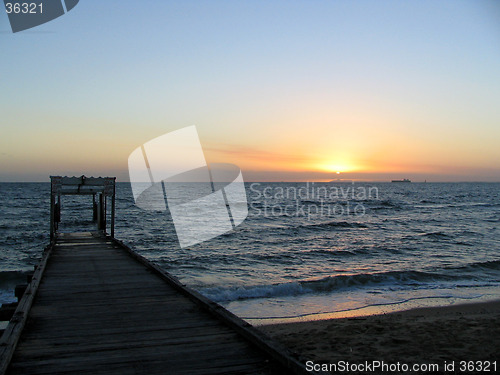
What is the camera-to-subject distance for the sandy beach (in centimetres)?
760

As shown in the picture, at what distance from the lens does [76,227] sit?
33969mm

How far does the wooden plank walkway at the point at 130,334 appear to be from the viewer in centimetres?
396

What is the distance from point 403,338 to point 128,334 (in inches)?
249

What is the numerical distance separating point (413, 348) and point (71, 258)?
8659mm

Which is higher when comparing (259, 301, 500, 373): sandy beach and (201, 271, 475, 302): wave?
(259, 301, 500, 373): sandy beach

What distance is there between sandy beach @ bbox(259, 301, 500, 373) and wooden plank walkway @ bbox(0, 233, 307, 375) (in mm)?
2040

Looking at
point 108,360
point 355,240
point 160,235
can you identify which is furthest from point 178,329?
point 160,235

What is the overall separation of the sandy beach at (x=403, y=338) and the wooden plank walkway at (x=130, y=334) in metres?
2.04

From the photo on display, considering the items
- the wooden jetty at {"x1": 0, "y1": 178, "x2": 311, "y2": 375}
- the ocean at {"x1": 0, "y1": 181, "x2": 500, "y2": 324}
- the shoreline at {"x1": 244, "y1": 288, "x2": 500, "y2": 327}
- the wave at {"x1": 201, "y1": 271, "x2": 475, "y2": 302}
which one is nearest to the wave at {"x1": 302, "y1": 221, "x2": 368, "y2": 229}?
the ocean at {"x1": 0, "y1": 181, "x2": 500, "y2": 324}

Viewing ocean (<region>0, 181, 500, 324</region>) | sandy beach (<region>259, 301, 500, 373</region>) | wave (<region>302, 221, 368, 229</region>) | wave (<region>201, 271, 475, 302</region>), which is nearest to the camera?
sandy beach (<region>259, 301, 500, 373</region>)

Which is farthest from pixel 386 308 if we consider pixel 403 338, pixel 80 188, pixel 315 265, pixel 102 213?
pixel 80 188

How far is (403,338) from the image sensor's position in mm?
8680

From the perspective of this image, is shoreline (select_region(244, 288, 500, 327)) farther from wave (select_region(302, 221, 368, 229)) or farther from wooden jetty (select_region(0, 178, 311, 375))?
wave (select_region(302, 221, 368, 229))

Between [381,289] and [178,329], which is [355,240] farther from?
[178,329]
